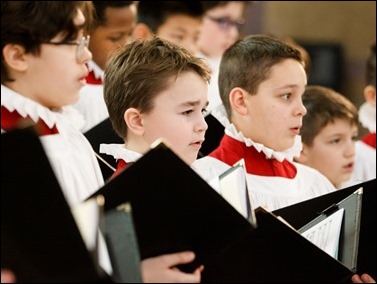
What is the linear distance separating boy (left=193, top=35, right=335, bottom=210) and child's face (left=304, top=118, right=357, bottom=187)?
2.22 ft

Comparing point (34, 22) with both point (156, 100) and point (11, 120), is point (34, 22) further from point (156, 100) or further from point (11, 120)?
point (156, 100)

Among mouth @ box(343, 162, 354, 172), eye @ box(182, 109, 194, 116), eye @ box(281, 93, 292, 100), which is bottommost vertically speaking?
mouth @ box(343, 162, 354, 172)

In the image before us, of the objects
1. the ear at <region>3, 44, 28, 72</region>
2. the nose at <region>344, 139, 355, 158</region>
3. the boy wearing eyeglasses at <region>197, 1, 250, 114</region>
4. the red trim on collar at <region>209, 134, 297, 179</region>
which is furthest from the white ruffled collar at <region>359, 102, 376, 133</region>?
the ear at <region>3, 44, 28, 72</region>

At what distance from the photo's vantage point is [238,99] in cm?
348

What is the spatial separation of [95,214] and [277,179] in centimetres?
160

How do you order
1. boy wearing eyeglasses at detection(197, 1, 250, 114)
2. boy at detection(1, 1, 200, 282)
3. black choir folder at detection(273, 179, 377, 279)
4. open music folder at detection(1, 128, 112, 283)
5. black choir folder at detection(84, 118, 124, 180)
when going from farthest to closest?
1. boy wearing eyeglasses at detection(197, 1, 250, 114)
2. black choir folder at detection(84, 118, 124, 180)
3. black choir folder at detection(273, 179, 377, 279)
4. boy at detection(1, 1, 200, 282)
5. open music folder at detection(1, 128, 112, 283)

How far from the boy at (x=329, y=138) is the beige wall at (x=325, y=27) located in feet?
9.77

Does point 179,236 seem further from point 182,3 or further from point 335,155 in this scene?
point 182,3

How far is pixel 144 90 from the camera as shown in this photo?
9.70 ft

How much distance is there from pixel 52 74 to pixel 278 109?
49.9 inches

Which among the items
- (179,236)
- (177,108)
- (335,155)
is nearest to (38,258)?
(179,236)

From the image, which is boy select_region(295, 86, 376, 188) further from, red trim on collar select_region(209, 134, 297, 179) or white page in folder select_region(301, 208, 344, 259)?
white page in folder select_region(301, 208, 344, 259)

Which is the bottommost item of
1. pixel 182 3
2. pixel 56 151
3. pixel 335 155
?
pixel 335 155

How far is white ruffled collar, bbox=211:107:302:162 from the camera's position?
3395mm
